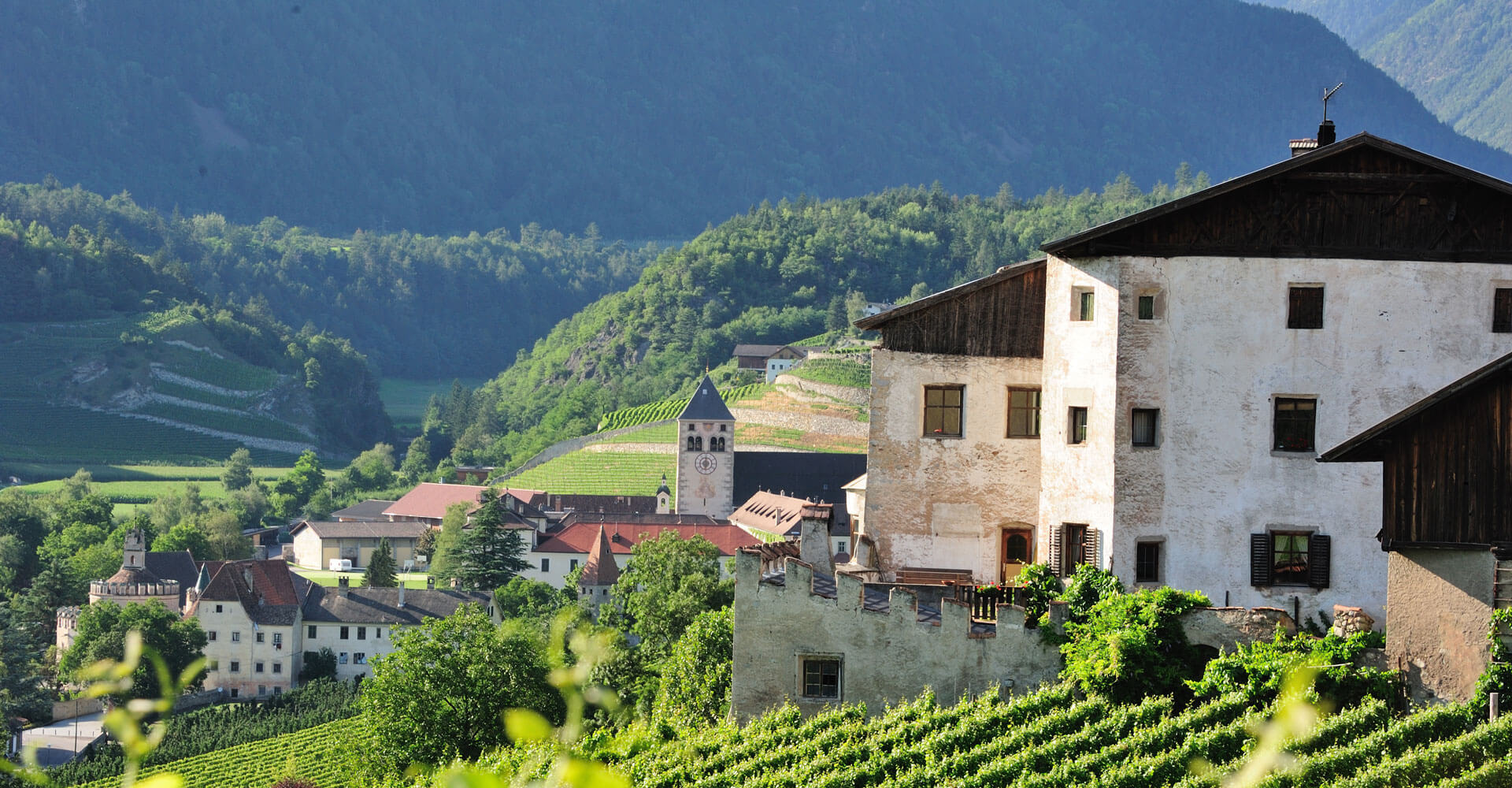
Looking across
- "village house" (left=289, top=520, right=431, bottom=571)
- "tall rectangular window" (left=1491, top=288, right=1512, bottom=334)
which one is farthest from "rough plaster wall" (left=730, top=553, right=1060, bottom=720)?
"village house" (left=289, top=520, right=431, bottom=571)

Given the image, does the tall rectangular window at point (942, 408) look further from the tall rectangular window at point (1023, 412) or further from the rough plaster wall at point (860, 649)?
the rough plaster wall at point (860, 649)

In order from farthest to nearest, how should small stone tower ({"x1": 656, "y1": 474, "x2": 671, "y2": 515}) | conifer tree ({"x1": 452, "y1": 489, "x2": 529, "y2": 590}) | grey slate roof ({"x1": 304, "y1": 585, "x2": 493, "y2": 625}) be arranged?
small stone tower ({"x1": 656, "y1": 474, "x2": 671, "y2": 515}), conifer tree ({"x1": 452, "y1": 489, "x2": 529, "y2": 590}), grey slate roof ({"x1": 304, "y1": 585, "x2": 493, "y2": 625})

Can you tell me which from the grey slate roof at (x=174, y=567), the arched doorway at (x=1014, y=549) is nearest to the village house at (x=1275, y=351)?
the arched doorway at (x=1014, y=549)

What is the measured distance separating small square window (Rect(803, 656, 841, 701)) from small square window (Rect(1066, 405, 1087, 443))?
5665 mm

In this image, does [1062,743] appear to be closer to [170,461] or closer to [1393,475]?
[1393,475]

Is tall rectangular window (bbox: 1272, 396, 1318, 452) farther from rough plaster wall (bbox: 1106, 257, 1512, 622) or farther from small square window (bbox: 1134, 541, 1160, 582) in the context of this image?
small square window (bbox: 1134, 541, 1160, 582)

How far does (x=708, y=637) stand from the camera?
4362 cm

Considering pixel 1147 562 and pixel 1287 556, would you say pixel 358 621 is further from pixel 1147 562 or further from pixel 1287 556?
pixel 1287 556

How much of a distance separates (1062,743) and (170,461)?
7239 inches

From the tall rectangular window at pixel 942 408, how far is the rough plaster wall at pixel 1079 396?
1616 mm

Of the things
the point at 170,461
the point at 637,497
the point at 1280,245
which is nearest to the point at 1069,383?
the point at 1280,245

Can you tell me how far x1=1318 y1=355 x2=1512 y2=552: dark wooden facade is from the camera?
66.4 feet

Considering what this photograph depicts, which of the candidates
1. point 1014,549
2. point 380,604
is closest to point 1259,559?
point 1014,549

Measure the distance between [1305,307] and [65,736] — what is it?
7373 cm
